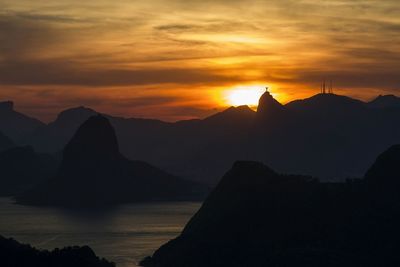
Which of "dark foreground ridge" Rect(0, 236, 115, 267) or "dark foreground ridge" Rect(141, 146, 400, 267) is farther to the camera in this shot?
"dark foreground ridge" Rect(141, 146, 400, 267)

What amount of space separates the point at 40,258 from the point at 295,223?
122 ft

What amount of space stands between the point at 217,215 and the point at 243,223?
6.18 m

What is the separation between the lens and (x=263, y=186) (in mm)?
126688

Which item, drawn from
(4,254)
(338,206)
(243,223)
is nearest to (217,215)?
(243,223)

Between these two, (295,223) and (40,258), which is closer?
(40,258)

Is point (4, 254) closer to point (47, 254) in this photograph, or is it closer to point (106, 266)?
point (47, 254)

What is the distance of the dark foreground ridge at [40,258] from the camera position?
3634 inches

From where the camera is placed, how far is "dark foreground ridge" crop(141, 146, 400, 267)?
111 meters

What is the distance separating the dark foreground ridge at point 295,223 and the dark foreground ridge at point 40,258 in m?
24.0

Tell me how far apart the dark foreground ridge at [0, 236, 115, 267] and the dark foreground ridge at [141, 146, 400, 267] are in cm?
2399

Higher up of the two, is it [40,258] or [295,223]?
[295,223]

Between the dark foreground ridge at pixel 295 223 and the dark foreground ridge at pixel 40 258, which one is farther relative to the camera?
the dark foreground ridge at pixel 295 223

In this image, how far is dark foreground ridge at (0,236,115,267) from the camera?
9231cm

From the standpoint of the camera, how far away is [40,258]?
93500 mm
